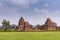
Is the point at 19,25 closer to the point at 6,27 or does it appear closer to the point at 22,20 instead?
the point at 22,20

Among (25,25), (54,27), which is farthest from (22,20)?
(54,27)

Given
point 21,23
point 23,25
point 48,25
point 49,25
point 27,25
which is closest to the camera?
point 27,25

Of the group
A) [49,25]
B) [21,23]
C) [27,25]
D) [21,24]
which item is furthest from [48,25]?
[21,23]

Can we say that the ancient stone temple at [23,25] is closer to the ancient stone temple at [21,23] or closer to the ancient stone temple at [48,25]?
the ancient stone temple at [21,23]

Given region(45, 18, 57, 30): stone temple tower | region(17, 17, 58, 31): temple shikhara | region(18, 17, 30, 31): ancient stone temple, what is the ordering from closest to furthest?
region(17, 17, 58, 31): temple shikhara < region(18, 17, 30, 31): ancient stone temple < region(45, 18, 57, 30): stone temple tower

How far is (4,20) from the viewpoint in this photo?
4609 inches

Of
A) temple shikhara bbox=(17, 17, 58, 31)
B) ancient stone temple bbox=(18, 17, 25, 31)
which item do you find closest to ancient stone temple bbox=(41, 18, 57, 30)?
temple shikhara bbox=(17, 17, 58, 31)

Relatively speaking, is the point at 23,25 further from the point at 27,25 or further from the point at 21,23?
the point at 27,25

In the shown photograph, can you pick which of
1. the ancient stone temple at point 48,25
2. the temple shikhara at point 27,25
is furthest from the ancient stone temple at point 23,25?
the ancient stone temple at point 48,25

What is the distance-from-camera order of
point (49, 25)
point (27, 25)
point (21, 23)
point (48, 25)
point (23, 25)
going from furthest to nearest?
point (49, 25), point (48, 25), point (23, 25), point (21, 23), point (27, 25)

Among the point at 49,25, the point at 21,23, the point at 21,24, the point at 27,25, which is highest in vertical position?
the point at 21,23

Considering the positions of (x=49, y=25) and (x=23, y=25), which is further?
(x=49, y=25)

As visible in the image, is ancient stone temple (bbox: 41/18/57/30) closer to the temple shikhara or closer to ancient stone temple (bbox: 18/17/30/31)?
the temple shikhara

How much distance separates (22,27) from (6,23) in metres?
20.2
